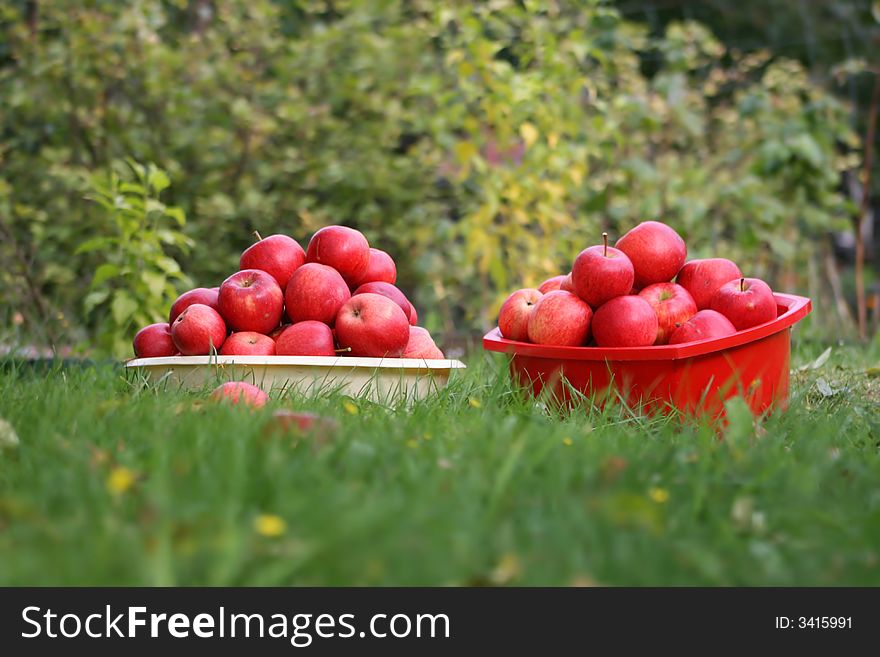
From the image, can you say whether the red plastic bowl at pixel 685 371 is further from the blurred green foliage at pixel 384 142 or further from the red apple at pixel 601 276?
the blurred green foliage at pixel 384 142

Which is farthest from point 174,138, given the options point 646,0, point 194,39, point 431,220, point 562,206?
point 646,0

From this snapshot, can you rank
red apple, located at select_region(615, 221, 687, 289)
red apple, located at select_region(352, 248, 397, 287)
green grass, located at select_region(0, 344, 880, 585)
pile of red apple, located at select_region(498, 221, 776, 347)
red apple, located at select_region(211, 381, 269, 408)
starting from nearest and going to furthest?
green grass, located at select_region(0, 344, 880, 585) < red apple, located at select_region(211, 381, 269, 408) < pile of red apple, located at select_region(498, 221, 776, 347) < red apple, located at select_region(615, 221, 687, 289) < red apple, located at select_region(352, 248, 397, 287)

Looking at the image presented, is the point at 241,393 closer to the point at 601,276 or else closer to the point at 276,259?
the point at 276,259

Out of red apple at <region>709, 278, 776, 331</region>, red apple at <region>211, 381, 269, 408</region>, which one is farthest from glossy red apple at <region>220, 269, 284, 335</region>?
red apple at <region>709, 278, 776, 331</region>

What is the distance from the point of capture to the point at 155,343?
116 inches

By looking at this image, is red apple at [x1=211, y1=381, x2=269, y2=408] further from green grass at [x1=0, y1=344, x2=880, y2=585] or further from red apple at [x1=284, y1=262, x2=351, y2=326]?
red apple at [x1=284, y1=262, x2=351, y2=326]

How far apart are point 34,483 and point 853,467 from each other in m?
1.51

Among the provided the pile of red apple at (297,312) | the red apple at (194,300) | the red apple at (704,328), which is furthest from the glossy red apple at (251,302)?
the red apple at (704,328)

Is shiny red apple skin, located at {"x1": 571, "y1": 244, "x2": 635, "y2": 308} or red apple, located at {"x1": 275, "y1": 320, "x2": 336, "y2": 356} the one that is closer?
shiny red apple skin, located at {"x1": 571, "y1": 244, "x2": 635, "y2": 308}

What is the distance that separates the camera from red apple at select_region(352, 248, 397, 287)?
3107 millimetres

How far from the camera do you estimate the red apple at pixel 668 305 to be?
2.62 m

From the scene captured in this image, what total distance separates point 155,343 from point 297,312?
48cm

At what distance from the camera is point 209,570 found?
117 centimetres

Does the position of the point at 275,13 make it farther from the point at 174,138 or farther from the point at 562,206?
the point at 562,206
